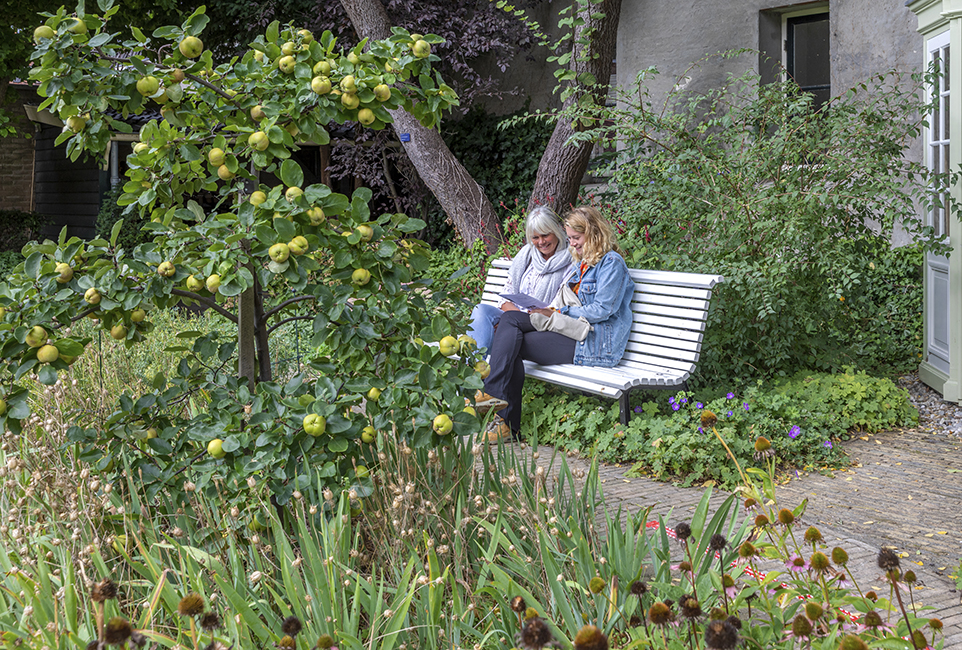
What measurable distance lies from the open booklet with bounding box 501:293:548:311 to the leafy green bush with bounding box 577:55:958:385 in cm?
101

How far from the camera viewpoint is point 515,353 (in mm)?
5043

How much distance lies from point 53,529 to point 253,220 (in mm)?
1068

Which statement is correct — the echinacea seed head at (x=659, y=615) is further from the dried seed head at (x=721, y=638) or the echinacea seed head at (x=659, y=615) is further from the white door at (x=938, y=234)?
the white door at (x=938, y=234)

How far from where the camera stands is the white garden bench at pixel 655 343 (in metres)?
4.71

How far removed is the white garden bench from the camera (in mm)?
4711

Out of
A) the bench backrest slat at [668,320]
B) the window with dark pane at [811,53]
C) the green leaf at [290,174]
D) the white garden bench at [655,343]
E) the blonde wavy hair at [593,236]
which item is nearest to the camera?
the green leaf at [290,174]

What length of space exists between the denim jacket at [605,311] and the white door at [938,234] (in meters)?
2.38

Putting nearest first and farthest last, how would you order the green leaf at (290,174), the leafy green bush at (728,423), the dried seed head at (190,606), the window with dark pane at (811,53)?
the dried seed head at (190,606) < the green leaf at (290,174) < the leafy green bush at (728,423) < the window with dark pane at (811,53)

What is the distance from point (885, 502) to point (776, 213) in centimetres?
219

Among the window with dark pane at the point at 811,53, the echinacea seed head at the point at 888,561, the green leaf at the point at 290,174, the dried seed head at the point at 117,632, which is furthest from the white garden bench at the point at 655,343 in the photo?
the window with dark pane at the point at 811,53

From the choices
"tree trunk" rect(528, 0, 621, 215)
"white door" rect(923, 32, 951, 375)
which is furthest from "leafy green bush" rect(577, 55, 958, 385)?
"tree trunk" rect(528, 0, 621, 215)

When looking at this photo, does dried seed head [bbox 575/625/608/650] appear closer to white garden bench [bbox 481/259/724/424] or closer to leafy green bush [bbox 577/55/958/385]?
white garden bench [bbox 481/259/724/424]

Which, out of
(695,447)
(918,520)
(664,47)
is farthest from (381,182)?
(918,520)

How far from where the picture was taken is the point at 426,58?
2373 millimetres
